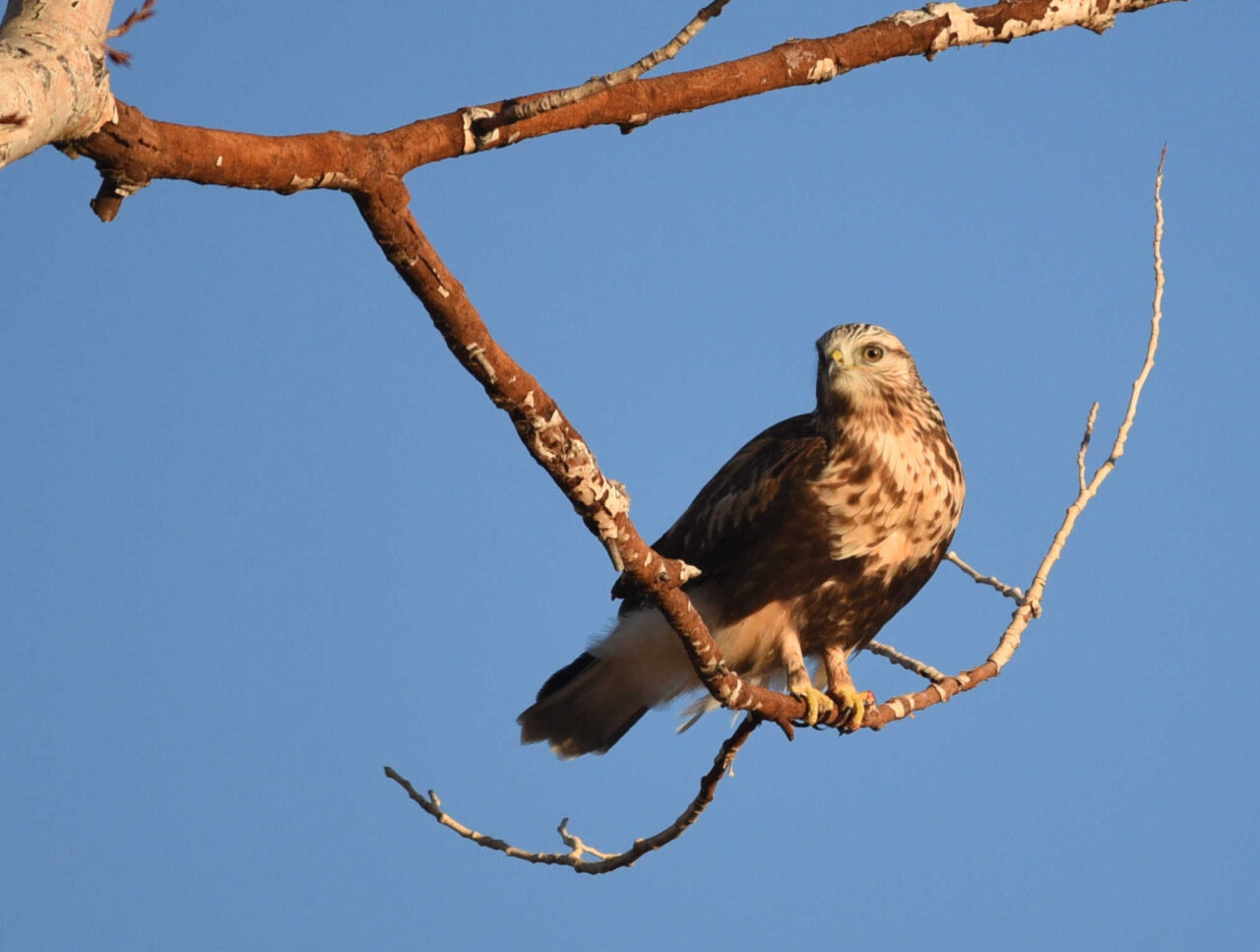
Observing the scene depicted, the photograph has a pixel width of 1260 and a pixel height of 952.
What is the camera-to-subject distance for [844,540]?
6.25 meters

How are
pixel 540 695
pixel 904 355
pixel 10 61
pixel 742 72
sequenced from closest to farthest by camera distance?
1. pixel 10 61
2. pixel 742 72
3. pixel 904 355
4. pixel 540 695

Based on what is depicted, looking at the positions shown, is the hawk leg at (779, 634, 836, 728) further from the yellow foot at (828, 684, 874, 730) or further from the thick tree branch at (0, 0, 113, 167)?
the thick tree branch at (0, 0, 113, 167)

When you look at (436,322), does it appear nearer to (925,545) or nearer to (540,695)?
(925,545)

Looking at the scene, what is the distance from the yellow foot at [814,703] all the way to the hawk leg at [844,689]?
95 millimetres

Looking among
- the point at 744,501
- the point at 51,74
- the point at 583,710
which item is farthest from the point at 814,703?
the point at 51,74

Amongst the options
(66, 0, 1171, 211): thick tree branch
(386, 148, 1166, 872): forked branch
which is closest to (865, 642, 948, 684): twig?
(386, 148, 1166, 872): forked branch

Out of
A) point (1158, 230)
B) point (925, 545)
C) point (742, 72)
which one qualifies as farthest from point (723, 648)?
point (742, 72)

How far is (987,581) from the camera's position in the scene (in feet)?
20.4

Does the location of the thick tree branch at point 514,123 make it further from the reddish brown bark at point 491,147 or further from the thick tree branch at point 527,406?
the thick tree branch at point 527,406

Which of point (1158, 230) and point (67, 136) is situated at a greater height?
point (67, 136)

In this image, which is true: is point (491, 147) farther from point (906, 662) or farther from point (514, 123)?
point (906, 662)

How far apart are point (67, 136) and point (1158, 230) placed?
3.85 meters

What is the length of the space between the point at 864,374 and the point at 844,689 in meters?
1.40

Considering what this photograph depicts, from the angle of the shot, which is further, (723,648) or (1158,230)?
(723,648)
